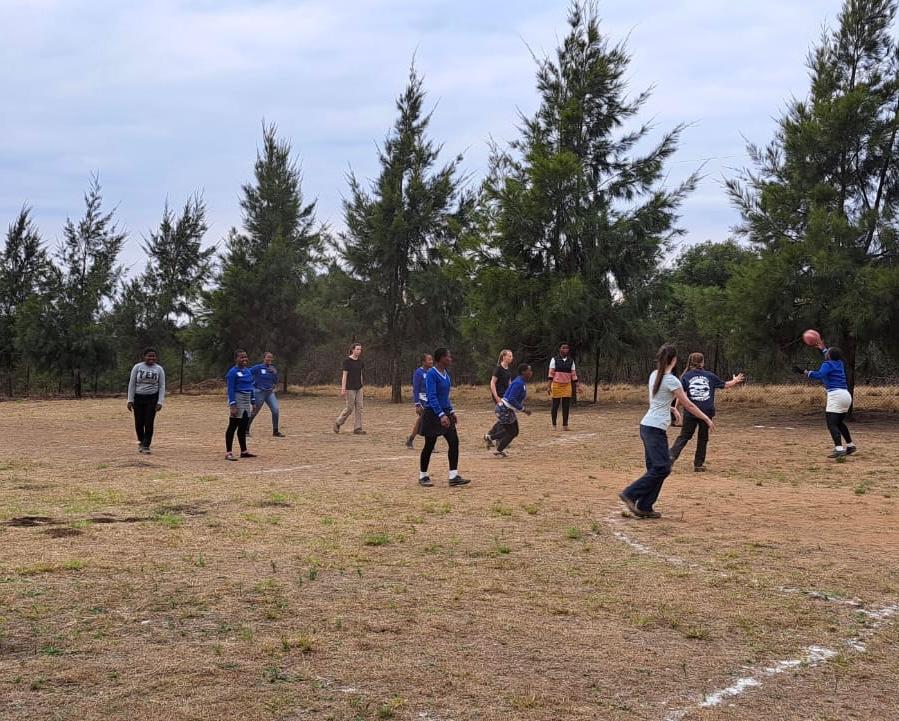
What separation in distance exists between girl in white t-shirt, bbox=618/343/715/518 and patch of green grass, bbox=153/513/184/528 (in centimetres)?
431

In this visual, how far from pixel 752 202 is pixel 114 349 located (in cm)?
2541

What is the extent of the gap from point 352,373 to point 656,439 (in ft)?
32.8

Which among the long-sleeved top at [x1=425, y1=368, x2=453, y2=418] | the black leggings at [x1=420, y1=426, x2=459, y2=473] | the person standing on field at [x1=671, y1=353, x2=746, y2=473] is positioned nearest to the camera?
the long-sleeved top at [x1=425, y1=368, x2=453, y2=418]

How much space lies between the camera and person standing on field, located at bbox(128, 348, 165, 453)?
46.4ft

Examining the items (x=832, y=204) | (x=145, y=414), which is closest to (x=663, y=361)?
(x=145, y=414)

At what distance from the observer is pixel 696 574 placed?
21.7 feet

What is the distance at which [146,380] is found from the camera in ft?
46.5

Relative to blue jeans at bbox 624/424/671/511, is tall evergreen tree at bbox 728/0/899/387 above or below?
above

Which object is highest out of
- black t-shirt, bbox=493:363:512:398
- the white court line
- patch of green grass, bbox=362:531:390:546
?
black t-shirt, bbox=493:363:512:398

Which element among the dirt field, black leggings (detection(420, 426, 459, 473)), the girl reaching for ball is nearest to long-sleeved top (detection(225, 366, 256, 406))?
the dirt field

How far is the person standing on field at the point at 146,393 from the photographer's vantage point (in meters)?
14.1

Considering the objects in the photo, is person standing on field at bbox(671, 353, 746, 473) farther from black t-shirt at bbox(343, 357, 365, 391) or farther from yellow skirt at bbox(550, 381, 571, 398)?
black t-shirt at bbox(343, 357, 365, 391)

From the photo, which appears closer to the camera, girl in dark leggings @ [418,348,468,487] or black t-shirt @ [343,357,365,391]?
girl in dark leggings @ [418,348,468,487]

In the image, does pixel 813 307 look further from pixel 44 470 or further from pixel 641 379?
pixel 44 470
